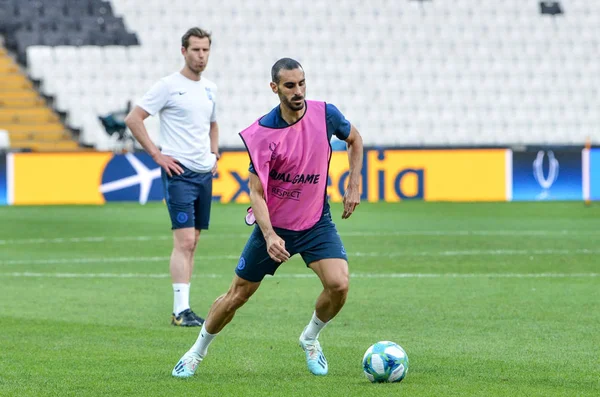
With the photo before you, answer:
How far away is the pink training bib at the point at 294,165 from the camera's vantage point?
710 cm

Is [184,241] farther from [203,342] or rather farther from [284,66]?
[284,66]

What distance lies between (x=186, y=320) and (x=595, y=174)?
17698 mm

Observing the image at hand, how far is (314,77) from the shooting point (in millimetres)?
31719

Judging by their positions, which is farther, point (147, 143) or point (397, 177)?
point (397, 177)

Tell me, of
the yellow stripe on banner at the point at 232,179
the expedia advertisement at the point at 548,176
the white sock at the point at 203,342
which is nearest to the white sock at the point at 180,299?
the white sock at the point at 203,342

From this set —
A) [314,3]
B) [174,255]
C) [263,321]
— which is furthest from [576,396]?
[314,3]

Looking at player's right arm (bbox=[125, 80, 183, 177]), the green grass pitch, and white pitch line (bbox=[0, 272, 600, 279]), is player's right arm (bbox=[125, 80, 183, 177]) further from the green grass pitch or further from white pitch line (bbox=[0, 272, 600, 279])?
white pitch line (bbox=[0, 272, 600, 279])

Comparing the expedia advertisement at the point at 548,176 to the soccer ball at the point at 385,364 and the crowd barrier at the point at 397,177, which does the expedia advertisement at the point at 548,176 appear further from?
the soccer ball at the point at 385,364

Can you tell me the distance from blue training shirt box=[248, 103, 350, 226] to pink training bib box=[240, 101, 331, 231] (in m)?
0.03

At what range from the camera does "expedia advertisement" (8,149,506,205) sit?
25.7m

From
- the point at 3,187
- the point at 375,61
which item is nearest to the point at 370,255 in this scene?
the point at 3,187

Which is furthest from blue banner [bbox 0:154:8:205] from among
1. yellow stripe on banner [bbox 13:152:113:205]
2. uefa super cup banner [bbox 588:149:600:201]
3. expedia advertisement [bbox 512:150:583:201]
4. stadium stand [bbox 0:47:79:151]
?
uefa super cup banner [bbox 588:149:600:201]

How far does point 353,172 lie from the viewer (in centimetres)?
745

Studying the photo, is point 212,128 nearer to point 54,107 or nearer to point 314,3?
point 54,107
